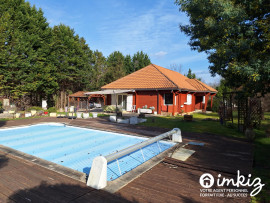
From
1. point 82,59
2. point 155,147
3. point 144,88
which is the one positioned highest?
point 82,59

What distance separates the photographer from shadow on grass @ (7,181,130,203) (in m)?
3.55

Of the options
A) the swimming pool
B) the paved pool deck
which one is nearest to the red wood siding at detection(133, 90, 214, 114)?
the swimming pool

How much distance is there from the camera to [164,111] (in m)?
20.7

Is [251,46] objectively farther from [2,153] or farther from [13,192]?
[2,153]

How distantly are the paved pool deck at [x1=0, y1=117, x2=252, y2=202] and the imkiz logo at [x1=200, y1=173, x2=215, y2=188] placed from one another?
115 millimetres

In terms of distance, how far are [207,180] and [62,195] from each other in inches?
137

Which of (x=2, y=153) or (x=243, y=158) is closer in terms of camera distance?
(x=243, y=158)

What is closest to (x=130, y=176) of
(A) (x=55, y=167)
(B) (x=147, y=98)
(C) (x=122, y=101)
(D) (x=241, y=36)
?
(A) (x=55, y=167)

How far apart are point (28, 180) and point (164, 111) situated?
57.1 feet

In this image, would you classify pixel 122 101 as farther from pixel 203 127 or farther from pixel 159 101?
pixel 203 127

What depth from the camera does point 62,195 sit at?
147 inches

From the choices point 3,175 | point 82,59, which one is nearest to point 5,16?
point 82,59

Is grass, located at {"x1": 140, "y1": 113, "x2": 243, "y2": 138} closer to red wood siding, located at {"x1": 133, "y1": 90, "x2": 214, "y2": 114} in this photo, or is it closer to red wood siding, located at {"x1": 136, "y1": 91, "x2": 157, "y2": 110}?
red wood siding, located at {"x1": 133, "y1": 90, "x2": 214, "y2": 114}

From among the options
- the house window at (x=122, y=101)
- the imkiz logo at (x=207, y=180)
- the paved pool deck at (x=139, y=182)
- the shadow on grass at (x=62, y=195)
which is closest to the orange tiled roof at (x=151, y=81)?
the house window at (x=122, y=101)
